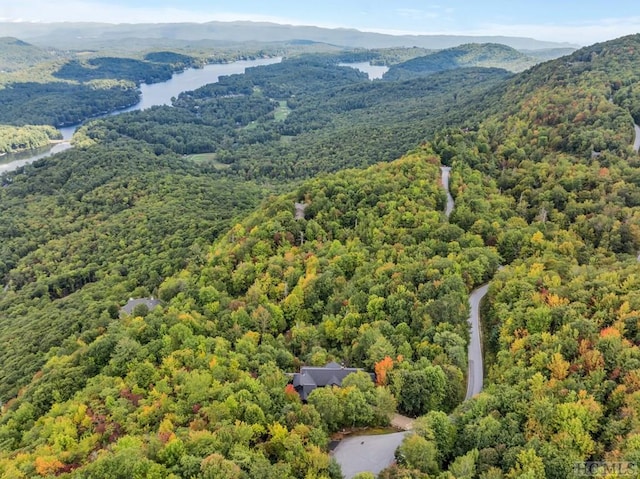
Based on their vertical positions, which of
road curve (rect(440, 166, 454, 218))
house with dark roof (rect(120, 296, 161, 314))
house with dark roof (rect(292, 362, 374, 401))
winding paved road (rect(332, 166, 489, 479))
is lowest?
house with dark roof (rect(120, 296, 161, 314))

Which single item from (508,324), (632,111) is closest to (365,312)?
(508,324)

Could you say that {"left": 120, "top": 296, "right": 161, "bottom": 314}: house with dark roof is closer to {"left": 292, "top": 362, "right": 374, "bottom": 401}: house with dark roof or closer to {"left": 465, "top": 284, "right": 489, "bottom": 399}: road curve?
{"left": 292, "top": 362, "right": 374, "bottom": 401}: house with dark roof

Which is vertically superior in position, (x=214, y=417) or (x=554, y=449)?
(x=554, y=449)

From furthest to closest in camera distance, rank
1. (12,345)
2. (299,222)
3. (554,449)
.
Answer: (299,222), (12,345), (554,449)

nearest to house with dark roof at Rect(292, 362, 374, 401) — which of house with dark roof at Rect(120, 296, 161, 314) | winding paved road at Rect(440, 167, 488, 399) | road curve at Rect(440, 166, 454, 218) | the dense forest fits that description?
the dense forest

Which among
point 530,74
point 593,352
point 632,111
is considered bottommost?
point 593,352

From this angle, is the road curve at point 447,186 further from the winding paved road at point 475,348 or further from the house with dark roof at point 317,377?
the house with dark roof at point 317,377

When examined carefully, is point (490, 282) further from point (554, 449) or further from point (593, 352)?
point (554, 449)
